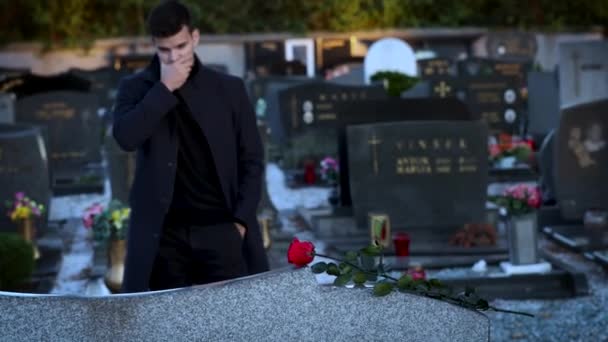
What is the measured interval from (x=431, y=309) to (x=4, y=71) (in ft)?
93.8

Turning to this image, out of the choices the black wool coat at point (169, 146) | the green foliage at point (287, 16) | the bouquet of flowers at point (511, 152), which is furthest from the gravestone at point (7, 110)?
the green foliage at point (287, 16)

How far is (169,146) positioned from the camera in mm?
4473

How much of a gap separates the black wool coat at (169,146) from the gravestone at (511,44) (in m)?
30.9

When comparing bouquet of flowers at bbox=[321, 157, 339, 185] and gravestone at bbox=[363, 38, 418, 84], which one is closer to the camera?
bouquet of flowers at bbox=[321, 157, 339, 185]

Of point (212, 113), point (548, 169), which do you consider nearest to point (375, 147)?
point (548, 169)

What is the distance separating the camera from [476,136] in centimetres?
1050

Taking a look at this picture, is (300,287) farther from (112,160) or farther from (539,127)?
(539,127)

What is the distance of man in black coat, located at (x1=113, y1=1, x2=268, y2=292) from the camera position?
4445mm

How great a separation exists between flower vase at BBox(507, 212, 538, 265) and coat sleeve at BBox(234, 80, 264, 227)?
412 centimetres

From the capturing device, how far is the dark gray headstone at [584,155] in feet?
34.6

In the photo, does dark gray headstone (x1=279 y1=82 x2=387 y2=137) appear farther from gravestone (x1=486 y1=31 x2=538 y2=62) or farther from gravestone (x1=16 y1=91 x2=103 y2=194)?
gravestone (x1=486 y1=31 x2=538 y2=62)

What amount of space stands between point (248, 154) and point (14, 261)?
4.06 meters

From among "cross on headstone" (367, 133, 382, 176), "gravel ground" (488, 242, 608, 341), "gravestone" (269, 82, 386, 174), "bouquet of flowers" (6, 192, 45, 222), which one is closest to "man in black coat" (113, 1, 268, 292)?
"gravel ground" (488, 242, 608, 341)

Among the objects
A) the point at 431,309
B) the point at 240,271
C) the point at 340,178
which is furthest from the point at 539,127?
the point at 431,309
